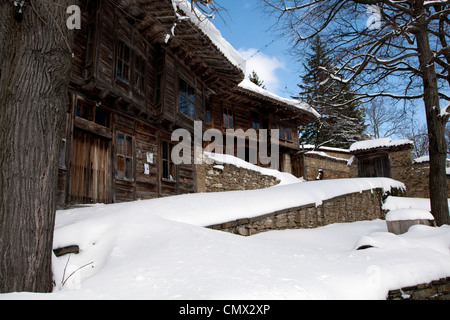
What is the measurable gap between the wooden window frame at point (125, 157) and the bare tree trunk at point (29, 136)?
21.0 feet

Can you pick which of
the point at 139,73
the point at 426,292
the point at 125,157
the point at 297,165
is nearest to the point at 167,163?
the point at 125,157

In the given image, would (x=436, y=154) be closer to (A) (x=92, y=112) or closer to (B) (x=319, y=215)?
(B) (x=319, y=215)

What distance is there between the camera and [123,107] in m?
9.52

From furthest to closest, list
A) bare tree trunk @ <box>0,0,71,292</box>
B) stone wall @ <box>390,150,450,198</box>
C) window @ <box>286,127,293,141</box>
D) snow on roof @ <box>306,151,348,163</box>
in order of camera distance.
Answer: window @ <box>286,127,293,141</box>, snow on roof @ <box>306,151,348,163</box>, stone wall @ <box>390,150,450,198</box>, bare tree trunk @ <box>0,0,71,292</box>

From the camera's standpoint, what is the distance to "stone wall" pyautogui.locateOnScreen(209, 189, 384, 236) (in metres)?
6.52

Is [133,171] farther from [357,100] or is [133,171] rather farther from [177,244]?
[357,100]

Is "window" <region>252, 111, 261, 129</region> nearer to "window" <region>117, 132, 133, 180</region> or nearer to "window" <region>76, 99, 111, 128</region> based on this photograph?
"window" <region>117, 132, 133, 180</region>

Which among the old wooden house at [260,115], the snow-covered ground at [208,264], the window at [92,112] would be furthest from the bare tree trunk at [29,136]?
the old wooden house at [260,115]

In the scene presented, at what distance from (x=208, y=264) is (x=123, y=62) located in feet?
26.9

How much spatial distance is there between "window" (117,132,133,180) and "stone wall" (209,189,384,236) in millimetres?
4681

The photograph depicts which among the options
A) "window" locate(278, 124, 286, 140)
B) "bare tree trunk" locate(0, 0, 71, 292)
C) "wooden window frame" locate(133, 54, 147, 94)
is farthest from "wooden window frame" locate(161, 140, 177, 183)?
"window" locate(278, 124, 286, 140)

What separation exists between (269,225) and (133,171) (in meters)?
4.93
